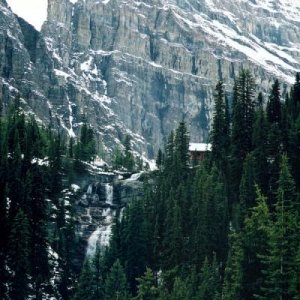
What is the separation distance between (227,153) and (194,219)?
17.9 metres

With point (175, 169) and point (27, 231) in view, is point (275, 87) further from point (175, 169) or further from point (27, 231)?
point (27, 231)

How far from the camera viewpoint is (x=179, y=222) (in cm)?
8469

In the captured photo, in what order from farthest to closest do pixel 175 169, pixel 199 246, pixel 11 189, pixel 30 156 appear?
1. pixel 30 156
2. pixel 175 169
3. pixel 11 189
4. pixel 199 246

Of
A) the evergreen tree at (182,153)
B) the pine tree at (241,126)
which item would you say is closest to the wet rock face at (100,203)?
the evergreen tree at (182,153)

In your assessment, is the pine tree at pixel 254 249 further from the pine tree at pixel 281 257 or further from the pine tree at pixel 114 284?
the pine tree at pixel 114 284

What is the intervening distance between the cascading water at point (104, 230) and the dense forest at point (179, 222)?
4.86 m

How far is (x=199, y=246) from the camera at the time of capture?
78.3 meters

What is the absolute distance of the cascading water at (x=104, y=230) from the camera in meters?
118

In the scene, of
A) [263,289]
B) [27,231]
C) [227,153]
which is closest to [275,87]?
[227,153]

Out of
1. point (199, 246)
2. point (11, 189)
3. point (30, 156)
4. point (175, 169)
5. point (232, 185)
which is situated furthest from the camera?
point (30, 156)

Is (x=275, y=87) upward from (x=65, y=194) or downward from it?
upward

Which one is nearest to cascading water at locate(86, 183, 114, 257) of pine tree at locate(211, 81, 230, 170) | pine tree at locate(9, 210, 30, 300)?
pine tree at locate(211, 81, 230, 170)

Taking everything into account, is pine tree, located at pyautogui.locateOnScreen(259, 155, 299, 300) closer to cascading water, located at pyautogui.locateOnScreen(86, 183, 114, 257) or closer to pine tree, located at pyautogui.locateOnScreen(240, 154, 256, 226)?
pine tree, located at pyautogui.locateOnScreen(240, 154, 256, 226)

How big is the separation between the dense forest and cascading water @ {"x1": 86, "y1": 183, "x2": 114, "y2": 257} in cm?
486
